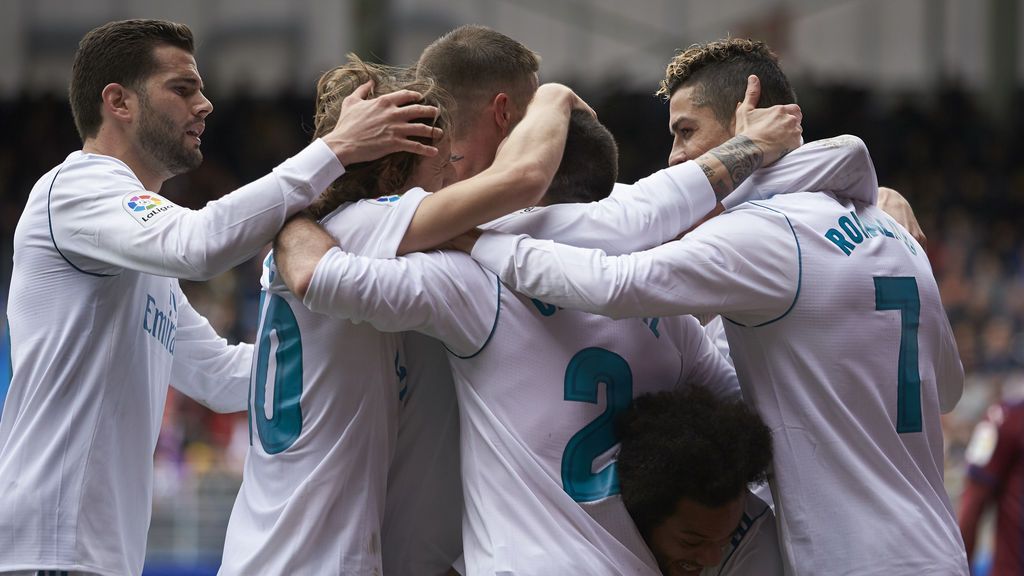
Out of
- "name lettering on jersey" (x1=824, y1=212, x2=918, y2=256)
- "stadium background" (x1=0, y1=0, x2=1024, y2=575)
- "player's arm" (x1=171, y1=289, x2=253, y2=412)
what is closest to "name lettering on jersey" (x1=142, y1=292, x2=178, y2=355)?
"player's arm" (x1=171, y1=289, x2=253, y2=412)

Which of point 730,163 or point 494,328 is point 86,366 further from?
point 730,163

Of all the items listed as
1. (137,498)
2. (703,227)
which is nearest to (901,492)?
(703,227)

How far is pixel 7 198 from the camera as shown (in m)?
16.2

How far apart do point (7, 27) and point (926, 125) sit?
1406 centimetres

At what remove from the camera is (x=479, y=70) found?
3.82 m

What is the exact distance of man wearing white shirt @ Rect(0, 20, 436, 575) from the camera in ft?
11.0

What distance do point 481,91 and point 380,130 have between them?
572 mm

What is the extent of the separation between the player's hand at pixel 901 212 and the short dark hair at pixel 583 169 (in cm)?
104

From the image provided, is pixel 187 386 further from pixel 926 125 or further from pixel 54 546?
pixel 926 125

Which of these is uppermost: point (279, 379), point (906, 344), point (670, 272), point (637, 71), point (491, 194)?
point (491, 194)

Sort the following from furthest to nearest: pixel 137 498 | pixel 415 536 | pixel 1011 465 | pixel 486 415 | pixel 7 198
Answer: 1. pixel 7 198
2. pixel 1011 465
3. pixel 137 498
4. pixel 415 536
5. pixel 486 415

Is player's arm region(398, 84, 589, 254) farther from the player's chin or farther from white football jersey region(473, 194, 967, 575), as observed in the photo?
the player's chin

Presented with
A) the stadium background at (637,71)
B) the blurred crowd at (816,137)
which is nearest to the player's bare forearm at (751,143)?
the blurred crowd at (816,137)

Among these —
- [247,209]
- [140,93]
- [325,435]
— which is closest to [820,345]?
[325,435]
